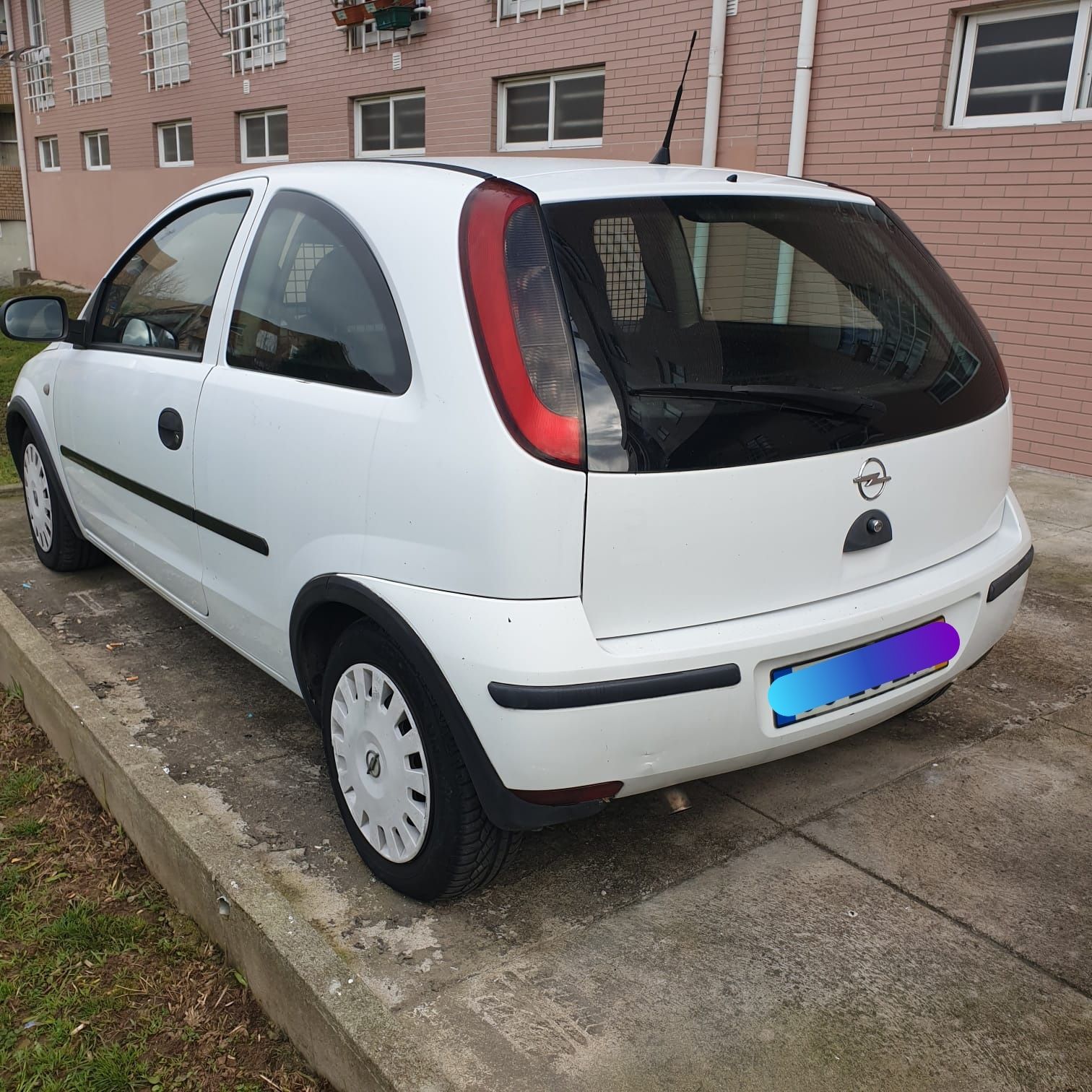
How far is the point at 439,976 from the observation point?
7.07ft

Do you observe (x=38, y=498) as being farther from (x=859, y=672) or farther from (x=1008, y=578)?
(x=1008, y=578)

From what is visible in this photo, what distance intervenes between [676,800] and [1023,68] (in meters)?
5.97

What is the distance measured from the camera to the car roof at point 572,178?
2213mm

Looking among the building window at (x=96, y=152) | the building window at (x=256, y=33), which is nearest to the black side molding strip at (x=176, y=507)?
the building window at (x=256, y=33)

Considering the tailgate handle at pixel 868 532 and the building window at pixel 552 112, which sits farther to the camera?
the building window at pixel 552 112

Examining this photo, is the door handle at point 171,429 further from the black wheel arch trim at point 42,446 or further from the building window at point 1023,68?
the building window at point 1023,68

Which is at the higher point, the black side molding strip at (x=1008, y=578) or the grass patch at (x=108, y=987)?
the black side molding strip at (x=1008, y=578)

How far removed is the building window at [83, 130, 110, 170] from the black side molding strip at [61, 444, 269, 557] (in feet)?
61.9

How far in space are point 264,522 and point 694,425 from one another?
119cm

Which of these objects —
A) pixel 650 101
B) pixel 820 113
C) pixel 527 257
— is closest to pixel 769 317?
pixel 527 257

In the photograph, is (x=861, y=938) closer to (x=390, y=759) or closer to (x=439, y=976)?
(x=439, y=976)

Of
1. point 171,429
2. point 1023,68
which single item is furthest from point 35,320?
point 1023,68

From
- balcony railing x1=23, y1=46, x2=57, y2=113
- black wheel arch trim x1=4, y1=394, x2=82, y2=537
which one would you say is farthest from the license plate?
balcony railing x1=23, y1=46, x2=57, y2=113

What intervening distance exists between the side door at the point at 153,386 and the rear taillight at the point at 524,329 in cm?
114
